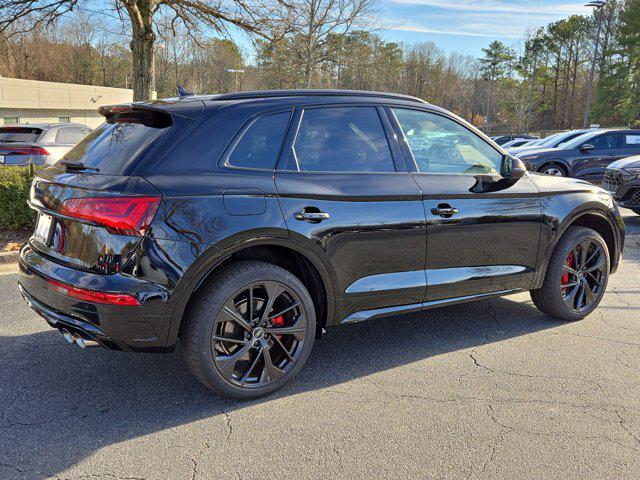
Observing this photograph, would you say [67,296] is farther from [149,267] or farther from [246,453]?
[246,453]

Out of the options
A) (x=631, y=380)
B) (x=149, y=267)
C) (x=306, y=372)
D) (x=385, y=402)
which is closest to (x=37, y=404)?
(x=149, y=267)

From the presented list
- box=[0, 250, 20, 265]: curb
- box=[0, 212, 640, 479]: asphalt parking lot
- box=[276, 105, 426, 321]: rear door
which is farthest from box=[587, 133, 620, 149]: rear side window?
box=[0, 250, 20, 265]: curb

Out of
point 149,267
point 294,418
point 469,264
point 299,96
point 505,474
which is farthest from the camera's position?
point 469,264

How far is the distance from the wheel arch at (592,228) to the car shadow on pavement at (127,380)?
58 cm

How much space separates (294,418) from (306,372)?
61cm

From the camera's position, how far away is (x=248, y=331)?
320cm

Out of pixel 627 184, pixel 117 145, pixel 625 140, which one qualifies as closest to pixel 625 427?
pixel 117 145

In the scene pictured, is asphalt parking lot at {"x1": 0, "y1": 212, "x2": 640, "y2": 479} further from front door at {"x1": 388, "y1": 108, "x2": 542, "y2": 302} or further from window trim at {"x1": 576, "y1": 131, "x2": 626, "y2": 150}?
window trim at {"x1": 576, "y1": 131, "x2": 626, "y2": 150}

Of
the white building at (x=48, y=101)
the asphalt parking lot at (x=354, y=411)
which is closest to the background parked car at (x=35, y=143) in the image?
the asphalt parking lot at (x=354, y=411)

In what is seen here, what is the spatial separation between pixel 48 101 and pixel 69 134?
25837 millimetres

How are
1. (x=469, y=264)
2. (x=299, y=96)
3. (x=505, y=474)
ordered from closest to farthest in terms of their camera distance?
1. (x=505, y=474)
2. (x=299, y=96)
3. (x=469, y=264)

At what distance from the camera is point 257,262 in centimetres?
321

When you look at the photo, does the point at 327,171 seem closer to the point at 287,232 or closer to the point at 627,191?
the point at 287,232

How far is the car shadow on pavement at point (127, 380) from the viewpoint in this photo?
2.79m
